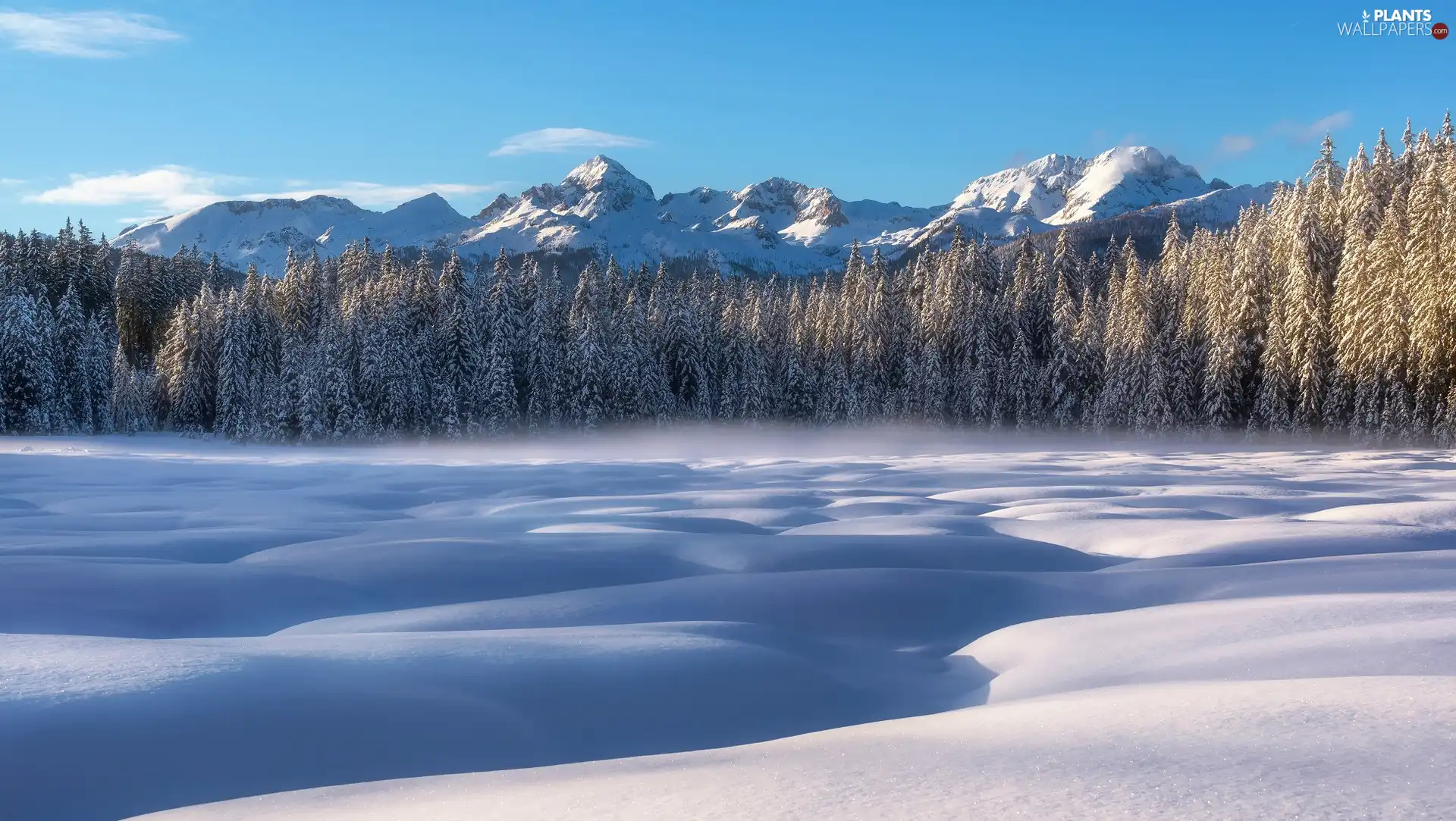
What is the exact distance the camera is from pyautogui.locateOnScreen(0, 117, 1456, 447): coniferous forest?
38.4m

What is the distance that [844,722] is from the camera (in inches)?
214

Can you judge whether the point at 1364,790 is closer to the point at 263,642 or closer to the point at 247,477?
the point at 263,642

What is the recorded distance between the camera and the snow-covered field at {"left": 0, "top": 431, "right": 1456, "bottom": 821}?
3.21 m

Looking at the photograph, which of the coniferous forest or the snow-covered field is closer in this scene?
the snow-covered field

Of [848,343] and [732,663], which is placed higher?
[848,343]

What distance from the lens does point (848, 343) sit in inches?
2418

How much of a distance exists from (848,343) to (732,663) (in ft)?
185

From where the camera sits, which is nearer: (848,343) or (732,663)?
(732,663)

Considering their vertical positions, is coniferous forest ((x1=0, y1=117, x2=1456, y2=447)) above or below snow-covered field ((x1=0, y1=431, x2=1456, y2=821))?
above

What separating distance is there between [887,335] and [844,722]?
5442 cm

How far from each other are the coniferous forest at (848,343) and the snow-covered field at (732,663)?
2938 centimetres

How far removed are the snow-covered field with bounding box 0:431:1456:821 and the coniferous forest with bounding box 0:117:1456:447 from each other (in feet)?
96.4

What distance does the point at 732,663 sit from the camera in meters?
5.97

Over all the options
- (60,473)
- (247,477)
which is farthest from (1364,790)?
(60,473)
